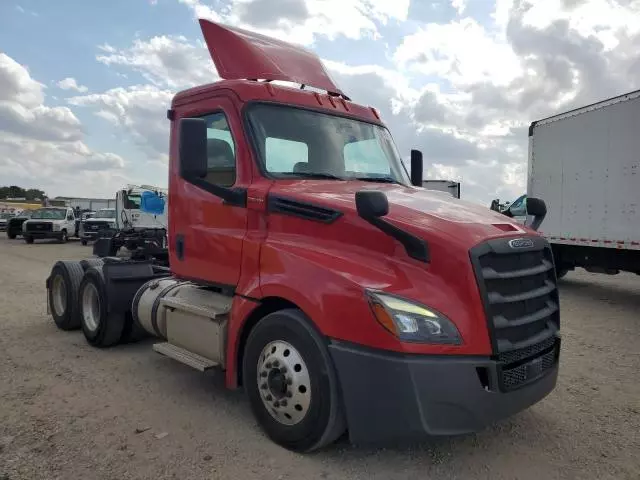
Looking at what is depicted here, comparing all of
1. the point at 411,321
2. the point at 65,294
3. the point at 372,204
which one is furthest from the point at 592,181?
the point at 65,294

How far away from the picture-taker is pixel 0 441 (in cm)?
385

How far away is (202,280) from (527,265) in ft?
8.95

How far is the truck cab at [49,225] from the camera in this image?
1104 inches

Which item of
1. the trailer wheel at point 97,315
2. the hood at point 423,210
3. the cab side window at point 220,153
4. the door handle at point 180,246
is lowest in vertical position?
the trailer wheel at point 97,315

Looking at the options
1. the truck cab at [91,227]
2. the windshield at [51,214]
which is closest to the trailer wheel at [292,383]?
the truck cab at [91,227]

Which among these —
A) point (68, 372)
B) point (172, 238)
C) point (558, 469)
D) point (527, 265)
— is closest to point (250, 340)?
point (172, 238)

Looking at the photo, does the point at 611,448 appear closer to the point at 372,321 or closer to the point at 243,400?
the point at 372,321

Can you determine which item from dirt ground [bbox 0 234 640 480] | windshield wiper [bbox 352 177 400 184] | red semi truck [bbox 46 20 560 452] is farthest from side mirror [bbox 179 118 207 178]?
dirt ground [bbox 0 234 640 480]

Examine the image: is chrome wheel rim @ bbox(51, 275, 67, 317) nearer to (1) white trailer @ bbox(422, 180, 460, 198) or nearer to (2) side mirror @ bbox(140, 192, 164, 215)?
(2) side mirror @ bbox(140, 192, 164, 215)

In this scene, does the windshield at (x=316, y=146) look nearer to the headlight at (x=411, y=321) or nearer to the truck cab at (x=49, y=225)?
the headlight at (x=411, y=321)

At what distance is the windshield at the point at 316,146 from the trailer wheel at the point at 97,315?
321 centimetres

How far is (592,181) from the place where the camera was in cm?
1084

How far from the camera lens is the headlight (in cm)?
312

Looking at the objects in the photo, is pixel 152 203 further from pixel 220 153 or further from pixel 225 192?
pixel 225 192
